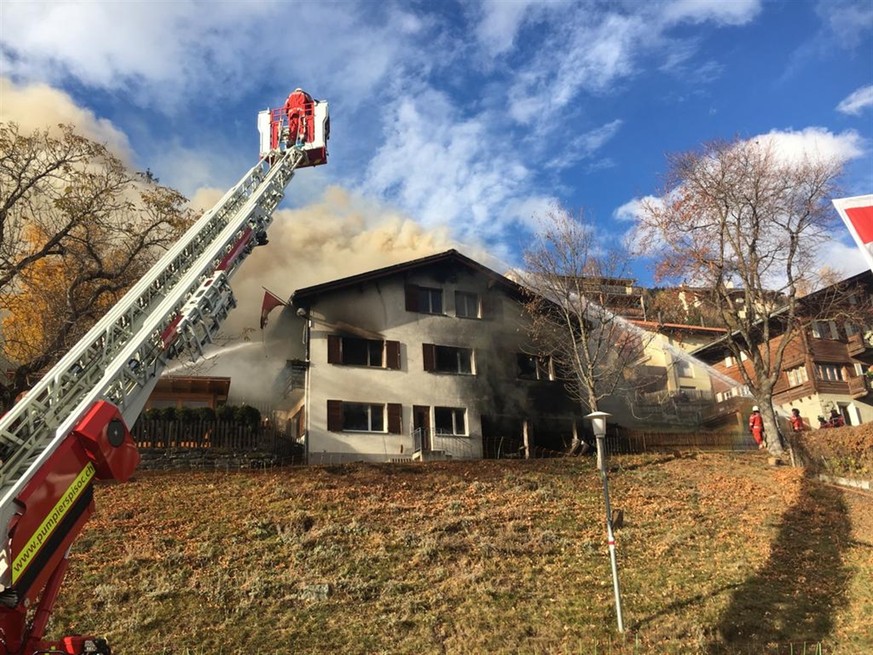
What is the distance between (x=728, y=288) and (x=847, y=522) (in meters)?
15.9

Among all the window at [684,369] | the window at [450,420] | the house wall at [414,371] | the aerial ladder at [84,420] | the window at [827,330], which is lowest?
the aerial ladder at [84,420]

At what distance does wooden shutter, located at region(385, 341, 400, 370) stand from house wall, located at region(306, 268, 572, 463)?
0.20 m

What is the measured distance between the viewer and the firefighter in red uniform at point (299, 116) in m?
16.6

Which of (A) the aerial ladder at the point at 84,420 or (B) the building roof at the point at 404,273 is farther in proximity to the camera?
(B) the building roof at the point at 404,273

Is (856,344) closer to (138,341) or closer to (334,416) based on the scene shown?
(334,416)

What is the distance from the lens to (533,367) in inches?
1410

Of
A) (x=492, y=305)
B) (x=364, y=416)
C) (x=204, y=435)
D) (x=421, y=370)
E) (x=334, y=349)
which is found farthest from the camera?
(x=492, y=305)

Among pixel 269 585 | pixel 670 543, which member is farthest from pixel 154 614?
pixel 670 543

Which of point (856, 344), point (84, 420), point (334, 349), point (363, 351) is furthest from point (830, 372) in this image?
point (84, 420)

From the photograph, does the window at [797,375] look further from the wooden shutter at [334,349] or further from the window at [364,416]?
the wooden shutter at [334,349]

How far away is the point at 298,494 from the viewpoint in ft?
69.6

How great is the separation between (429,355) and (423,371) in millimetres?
917

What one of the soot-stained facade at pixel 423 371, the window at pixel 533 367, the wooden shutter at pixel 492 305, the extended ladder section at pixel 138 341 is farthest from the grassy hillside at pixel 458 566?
the wooden shutter at pixel 492 305

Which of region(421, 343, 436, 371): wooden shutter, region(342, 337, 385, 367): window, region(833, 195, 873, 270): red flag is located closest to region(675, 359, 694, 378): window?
region(421, 343, 436, 371): wooden shutter
